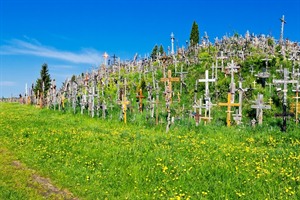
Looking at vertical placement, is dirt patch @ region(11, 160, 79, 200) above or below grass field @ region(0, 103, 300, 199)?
below

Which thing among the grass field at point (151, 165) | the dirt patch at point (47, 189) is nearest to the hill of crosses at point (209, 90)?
the grass field at point (151, 165)

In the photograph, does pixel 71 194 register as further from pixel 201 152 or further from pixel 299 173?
pixel 299 173

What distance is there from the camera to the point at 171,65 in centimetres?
3925

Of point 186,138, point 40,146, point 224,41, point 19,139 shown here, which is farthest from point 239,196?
point 224,41

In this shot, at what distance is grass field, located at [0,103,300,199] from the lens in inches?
416

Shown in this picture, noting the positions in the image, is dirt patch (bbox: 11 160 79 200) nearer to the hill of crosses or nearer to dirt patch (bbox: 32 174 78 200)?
dirt patch (bbox: 32 174 78 200)

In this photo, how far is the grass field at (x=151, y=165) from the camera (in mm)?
A: 10562

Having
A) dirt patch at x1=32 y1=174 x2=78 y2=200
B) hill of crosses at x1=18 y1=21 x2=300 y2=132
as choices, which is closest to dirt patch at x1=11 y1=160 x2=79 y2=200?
dirt patch at x1=32 y1=174 x2=78 y2=200

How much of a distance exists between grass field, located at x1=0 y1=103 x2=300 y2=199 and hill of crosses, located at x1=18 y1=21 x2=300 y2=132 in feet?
10.7

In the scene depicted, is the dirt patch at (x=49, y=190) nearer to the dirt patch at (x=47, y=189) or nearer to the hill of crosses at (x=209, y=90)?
the dirt patch at (x=47, y=189)

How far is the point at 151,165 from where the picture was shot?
12875 mm

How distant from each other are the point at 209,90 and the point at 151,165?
17.4m

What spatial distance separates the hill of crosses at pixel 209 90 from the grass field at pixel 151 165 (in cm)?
326

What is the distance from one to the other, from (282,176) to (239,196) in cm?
223
